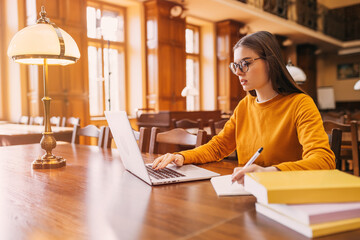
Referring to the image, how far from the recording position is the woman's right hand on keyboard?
1.32 metres

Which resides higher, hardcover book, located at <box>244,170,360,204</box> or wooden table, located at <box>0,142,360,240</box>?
hardcover book, located at <box>244,170,360,204</box>

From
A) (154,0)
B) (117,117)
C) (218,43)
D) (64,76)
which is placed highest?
(154,0)

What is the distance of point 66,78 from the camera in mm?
5758

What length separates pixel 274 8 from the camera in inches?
368

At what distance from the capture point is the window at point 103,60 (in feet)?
22.5

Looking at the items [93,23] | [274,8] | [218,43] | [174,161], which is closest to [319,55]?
[274,8]

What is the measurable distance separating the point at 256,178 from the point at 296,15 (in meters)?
10.8

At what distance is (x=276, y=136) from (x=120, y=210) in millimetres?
833

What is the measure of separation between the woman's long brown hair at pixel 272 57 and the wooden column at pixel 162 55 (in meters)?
5.85

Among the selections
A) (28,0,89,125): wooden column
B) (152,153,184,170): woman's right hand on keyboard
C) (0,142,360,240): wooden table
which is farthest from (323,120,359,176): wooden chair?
(28,0,89,125): wooden column

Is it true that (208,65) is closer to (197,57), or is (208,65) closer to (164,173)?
(197,57)

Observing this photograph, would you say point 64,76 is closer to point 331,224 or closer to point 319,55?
point 331,224

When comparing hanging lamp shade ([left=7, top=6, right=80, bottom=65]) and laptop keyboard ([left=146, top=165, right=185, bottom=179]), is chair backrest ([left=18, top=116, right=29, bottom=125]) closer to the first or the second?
hanging lamp shade ([left=7, top=6, right=80, bottom=65])

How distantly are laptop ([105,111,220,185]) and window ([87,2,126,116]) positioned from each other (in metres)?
5.46
